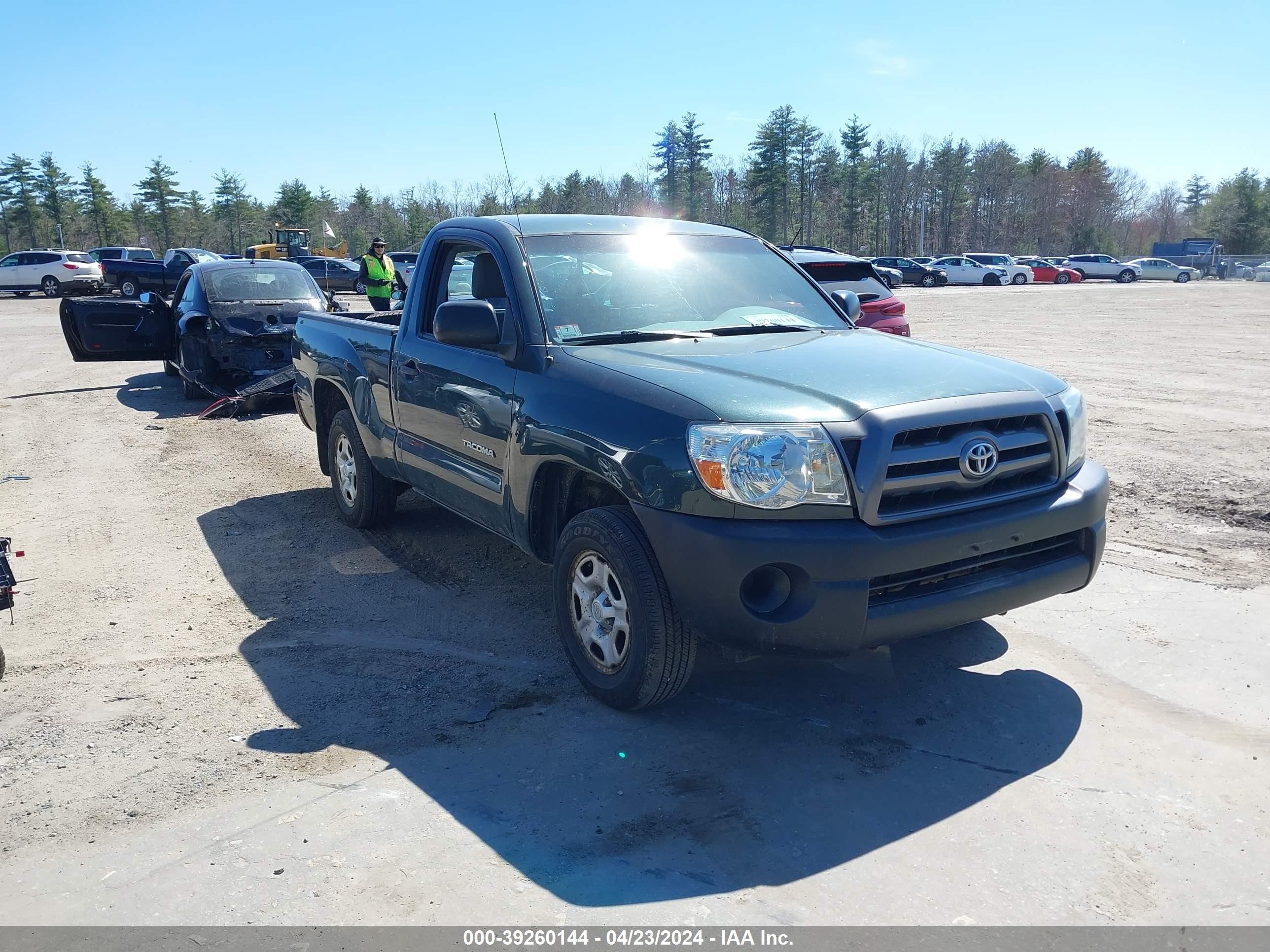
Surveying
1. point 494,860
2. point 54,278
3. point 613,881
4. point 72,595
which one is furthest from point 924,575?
point 54,278

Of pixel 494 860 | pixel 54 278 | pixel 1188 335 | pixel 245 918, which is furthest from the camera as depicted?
pixel 54 278

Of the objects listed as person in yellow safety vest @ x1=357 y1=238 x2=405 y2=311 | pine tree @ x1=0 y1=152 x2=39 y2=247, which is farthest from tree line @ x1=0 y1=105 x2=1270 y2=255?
person in yellow safety vest @ x1=357 y1=238 x2=405 y2=311

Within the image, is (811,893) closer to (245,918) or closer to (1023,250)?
(245,918)

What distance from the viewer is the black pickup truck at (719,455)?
336 cm

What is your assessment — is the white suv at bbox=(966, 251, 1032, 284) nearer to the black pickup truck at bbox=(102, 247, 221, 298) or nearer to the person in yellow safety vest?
the black pickup truck at bbox=(102, 247, 221, 298)

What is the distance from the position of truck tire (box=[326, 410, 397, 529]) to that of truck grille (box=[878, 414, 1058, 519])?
3.71 metres

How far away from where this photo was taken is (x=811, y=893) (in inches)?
111

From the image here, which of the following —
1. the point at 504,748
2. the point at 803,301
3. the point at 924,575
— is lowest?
the point at 504,748

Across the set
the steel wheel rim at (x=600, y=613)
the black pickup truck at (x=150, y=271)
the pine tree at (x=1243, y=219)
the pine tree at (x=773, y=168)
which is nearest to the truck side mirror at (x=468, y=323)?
the steel wheel rim at (x=600, y=613)

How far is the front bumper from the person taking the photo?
3291mm

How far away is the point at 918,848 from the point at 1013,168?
4164 inches

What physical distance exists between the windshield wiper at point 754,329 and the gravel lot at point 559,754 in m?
1.55

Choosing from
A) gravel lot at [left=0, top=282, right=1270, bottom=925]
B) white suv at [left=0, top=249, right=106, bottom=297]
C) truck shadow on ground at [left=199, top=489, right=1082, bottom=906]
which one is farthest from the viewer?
white suv at [left=0, top=249, right=106, bottom=297]
